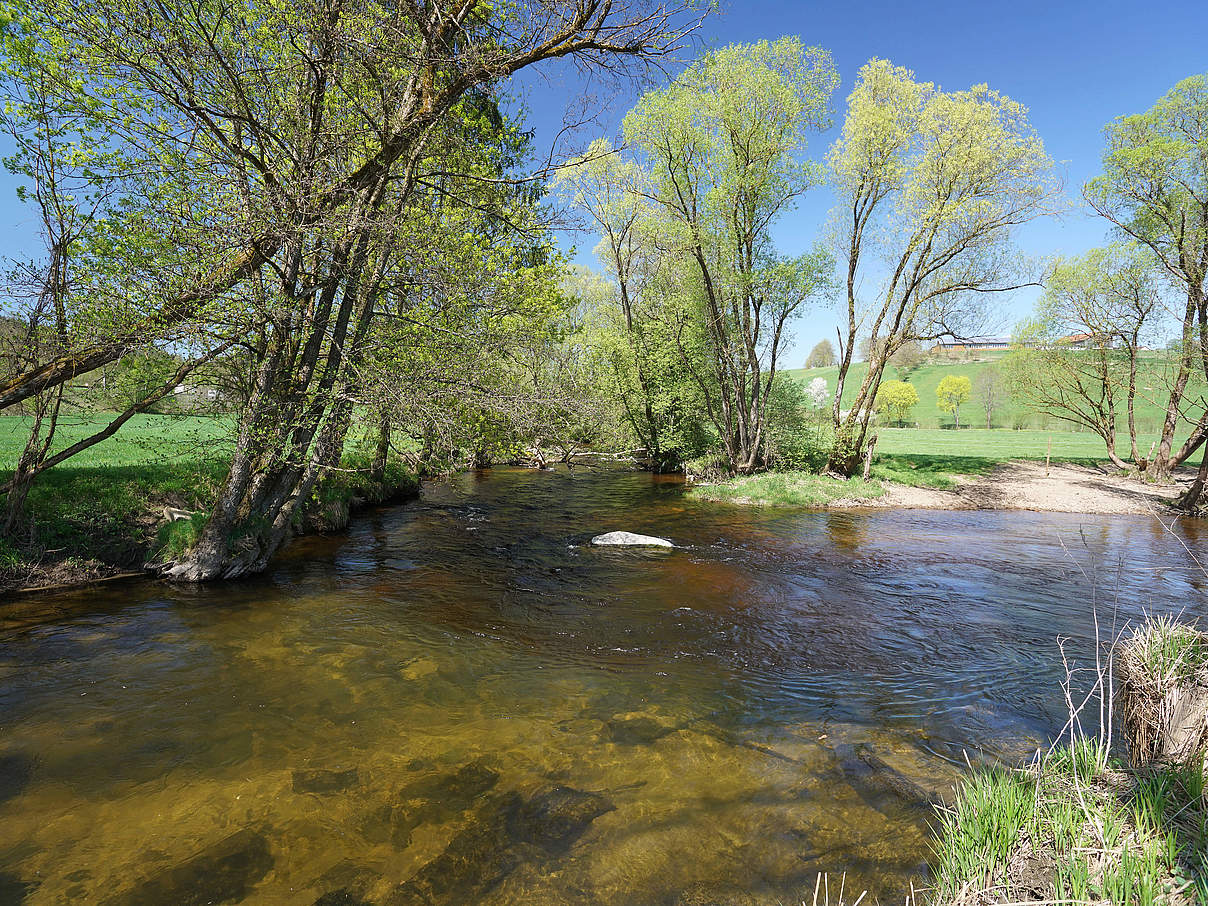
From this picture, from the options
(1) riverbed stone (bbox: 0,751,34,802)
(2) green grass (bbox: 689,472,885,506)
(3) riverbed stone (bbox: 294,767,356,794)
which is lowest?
(3) riverbed stone (bbox: 294,767,356,794)

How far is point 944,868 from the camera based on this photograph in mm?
3662

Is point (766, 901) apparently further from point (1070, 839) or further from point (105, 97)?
point (105, 97)

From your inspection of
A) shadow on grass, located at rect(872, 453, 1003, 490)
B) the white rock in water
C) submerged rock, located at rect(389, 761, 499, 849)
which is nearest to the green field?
shadow on grass, located at rect(872, 453, 1003, 490)

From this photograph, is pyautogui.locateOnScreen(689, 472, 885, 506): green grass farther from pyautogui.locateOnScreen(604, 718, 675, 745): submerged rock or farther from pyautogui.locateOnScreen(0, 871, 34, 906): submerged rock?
pyautogui.locateOnScreen(0, 871, 34, 906): submerged rock

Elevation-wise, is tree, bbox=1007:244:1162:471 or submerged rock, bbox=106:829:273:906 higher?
tree, bbox=1007:244:1162:471

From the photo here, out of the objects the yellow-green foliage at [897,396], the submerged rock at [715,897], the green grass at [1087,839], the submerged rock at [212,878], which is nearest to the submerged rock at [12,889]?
the submerged rock at [212,878]

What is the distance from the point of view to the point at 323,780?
17.1ft

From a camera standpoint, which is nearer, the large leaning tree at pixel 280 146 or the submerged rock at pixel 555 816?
the submerged rock at pixel 555 816

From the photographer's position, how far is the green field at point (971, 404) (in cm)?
5734

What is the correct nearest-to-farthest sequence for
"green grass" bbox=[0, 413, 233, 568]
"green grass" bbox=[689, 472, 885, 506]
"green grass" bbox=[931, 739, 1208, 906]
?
"green grass" bbox=[931, 739, 1208, 906] < "green grass" bbox=[0, 413, 233, 568] < "green grass" bbox=[689, 472, 885, 506]

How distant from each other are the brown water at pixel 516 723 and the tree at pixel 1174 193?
1733 cm

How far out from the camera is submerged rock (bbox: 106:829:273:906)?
3.86 m

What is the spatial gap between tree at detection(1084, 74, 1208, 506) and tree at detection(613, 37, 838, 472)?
13104 mm

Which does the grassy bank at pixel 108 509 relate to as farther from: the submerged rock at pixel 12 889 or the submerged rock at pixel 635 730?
the submerged rock at pixel 635 730
